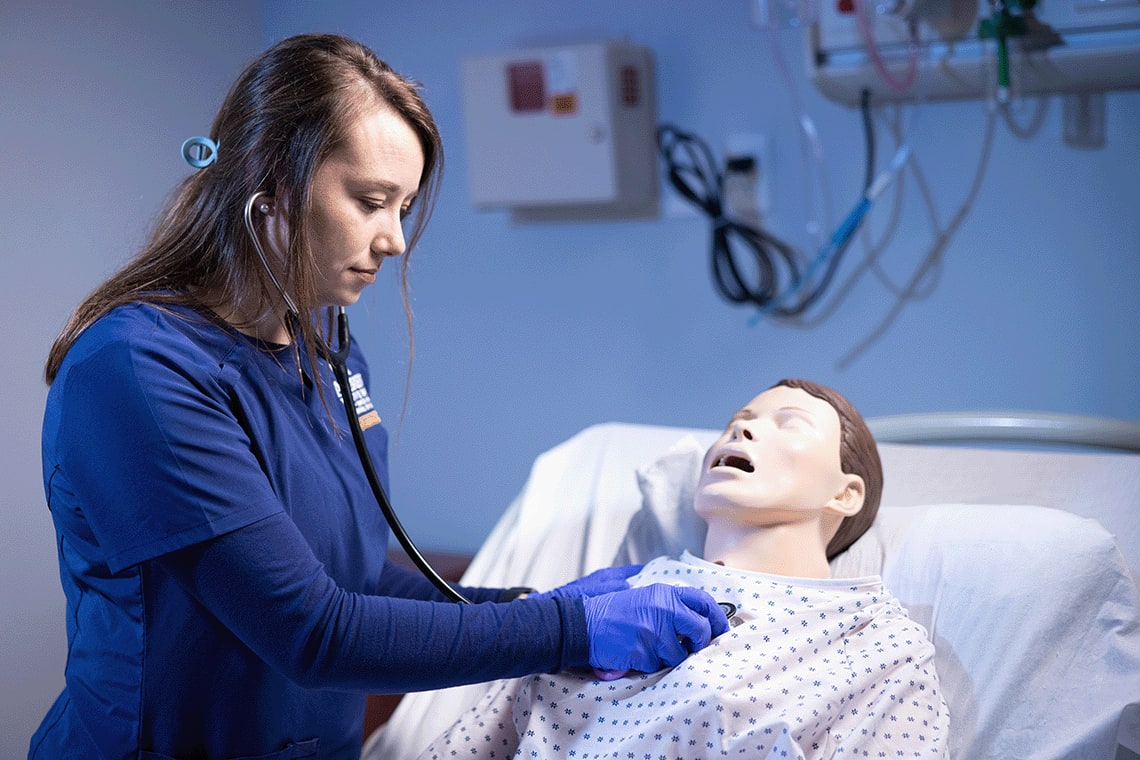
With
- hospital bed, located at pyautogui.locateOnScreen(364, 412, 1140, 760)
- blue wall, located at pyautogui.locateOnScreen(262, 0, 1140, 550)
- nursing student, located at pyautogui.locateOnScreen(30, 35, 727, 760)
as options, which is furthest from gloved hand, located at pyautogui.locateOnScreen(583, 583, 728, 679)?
blue wall, located at pyautogui.locateOnScreen(262, 0, 1140, 550)

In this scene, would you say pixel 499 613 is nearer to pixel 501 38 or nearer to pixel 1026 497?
pixel 1026 497

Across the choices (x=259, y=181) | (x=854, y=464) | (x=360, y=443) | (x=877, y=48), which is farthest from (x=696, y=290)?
(x=259, y=181)

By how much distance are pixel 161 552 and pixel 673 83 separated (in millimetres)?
1781

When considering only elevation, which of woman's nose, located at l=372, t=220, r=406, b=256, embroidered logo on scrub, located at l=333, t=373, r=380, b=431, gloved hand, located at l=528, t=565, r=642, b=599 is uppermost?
woman's nose, located at l=372, t=220, r=406, b=256

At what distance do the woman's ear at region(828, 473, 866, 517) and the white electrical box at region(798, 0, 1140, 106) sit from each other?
0.98 metres

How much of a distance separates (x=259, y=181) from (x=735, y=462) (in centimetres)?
75

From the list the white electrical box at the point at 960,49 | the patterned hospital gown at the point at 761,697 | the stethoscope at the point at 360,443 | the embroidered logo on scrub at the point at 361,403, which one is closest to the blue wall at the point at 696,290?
the white electrical box at the point at 960,49

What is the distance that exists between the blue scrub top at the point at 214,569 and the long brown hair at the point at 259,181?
0.06 m

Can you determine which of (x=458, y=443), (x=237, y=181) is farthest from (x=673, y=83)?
(x=237, y=181)

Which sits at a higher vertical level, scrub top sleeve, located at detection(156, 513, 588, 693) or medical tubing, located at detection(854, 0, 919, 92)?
medical tubing, located at detection(854, 0, 919, 92)

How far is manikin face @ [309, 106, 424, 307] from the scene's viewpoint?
112 centimetres

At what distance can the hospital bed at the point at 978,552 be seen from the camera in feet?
4.39

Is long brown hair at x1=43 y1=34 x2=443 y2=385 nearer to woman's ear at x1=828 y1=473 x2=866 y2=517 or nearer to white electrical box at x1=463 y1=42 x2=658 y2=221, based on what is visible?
woman's ear at x1=828 y1=473 x2=866 y2=517

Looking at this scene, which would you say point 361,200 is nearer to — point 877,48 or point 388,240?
point 388,240
